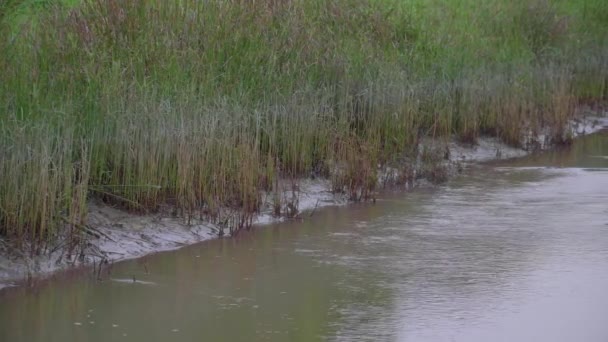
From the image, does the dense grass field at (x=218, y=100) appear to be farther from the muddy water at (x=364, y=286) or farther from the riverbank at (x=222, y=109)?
the muddy water at (x=364, y=286)

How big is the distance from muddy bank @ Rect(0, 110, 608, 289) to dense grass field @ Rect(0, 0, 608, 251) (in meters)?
0.12

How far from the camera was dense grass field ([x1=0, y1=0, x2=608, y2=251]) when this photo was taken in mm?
7211

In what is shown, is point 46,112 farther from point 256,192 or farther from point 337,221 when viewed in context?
point 337,221

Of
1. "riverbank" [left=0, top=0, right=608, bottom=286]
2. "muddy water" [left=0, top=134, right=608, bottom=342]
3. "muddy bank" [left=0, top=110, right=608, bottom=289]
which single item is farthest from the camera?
"riverbank" [left=0, top=0, right=608, bottom=286]

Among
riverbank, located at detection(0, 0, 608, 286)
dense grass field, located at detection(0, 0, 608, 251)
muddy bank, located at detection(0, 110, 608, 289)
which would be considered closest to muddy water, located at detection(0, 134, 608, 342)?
muddy bank, located at detection(0, 110, 608, 289)

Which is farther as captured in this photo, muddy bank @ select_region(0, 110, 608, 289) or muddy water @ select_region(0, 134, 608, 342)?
muddy bank @ select_region(0, 110, 608, 289)

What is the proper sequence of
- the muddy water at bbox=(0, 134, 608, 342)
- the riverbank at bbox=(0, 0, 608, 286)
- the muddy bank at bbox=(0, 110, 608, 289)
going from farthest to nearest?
the riverbank at bbox=(0, 0, 608, 286), the muddy bank at bbox=(0, 110, 608, 289), the muddy water at bbox=(0, 134, 608, 342)

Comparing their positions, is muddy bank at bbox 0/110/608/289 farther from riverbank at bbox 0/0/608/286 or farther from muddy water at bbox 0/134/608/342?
muddy water at bbox 0/134/608/342

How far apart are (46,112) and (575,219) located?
15.2 feet

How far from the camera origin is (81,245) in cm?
708

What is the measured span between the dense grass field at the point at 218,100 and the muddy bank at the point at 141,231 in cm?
12

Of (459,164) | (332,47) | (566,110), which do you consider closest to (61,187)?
(332,47)

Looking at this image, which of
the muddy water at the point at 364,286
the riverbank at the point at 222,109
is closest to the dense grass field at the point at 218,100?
the riverbank at the point at 222,109

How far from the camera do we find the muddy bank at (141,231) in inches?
267
